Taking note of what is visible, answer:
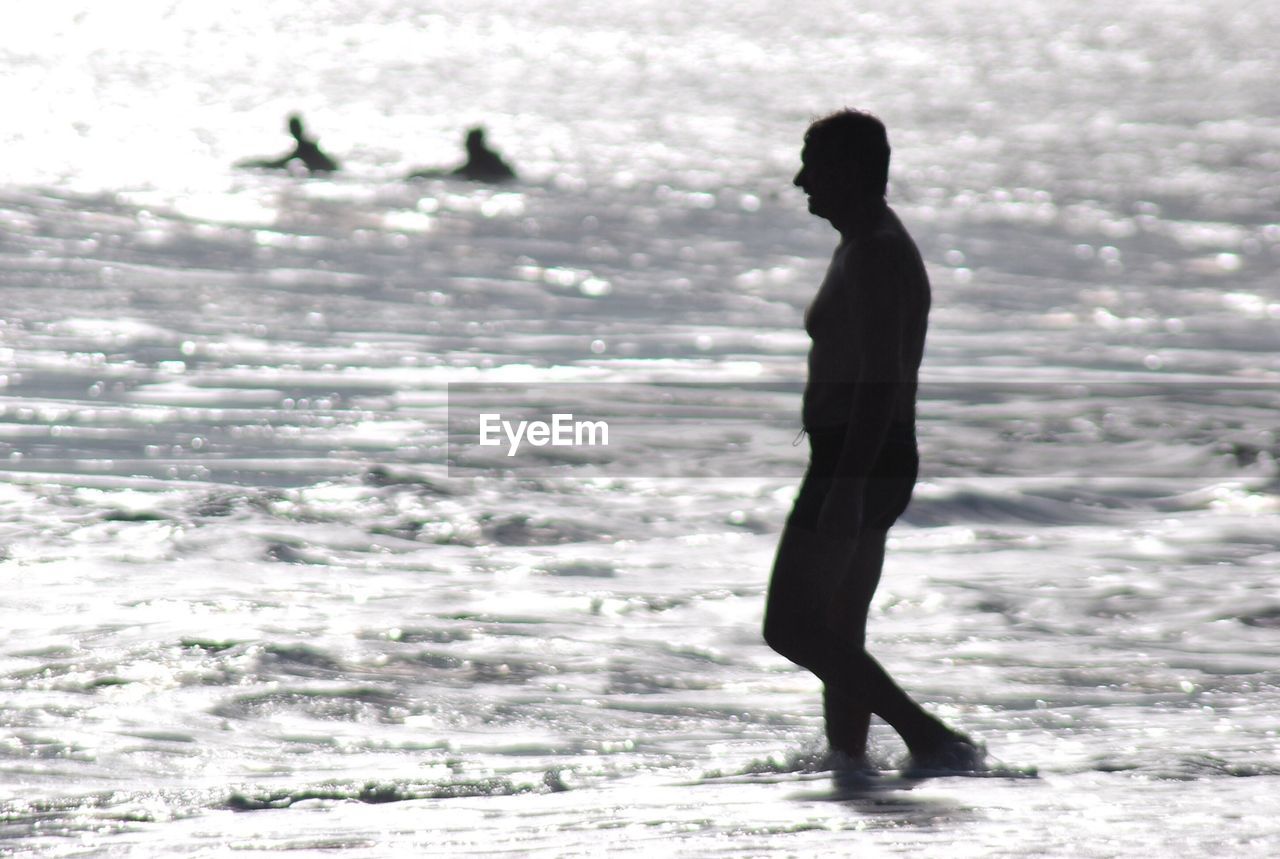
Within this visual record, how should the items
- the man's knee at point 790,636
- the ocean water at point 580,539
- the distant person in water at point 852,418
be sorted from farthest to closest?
1. the ocean water at point 580,539
2. the man's knee at point 790,636
3. the distant person in water at point 852,418

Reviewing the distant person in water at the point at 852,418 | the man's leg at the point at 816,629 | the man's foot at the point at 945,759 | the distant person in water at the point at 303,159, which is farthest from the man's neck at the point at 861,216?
the distant person in water at the point at 303,159

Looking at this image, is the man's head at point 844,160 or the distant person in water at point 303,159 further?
the distant person in water at point 303,159

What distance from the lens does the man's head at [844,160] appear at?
5.34 m

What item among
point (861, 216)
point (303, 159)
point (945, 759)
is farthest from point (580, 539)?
point (303, 159)

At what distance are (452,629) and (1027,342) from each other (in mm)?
14484

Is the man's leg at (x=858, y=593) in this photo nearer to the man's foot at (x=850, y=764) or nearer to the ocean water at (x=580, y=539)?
the man's foot at (x=850, y=764)

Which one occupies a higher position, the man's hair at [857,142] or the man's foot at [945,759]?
the man's hair at [857,142]

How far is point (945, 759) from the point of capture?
5871 mm

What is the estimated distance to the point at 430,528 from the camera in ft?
38.5

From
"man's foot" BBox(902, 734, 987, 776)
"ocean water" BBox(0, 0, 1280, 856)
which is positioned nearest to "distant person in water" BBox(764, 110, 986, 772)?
"man's foot" BBox(902, 734, 987, 776)

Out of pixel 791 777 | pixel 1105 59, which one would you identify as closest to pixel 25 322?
pixel 791 777

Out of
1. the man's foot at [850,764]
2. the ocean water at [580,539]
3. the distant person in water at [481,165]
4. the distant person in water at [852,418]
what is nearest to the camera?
the distant person in water at [852,418]

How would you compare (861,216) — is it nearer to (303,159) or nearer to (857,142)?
(857,142)

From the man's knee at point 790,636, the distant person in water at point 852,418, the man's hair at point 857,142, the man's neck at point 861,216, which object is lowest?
the man's knee at point 790,636
